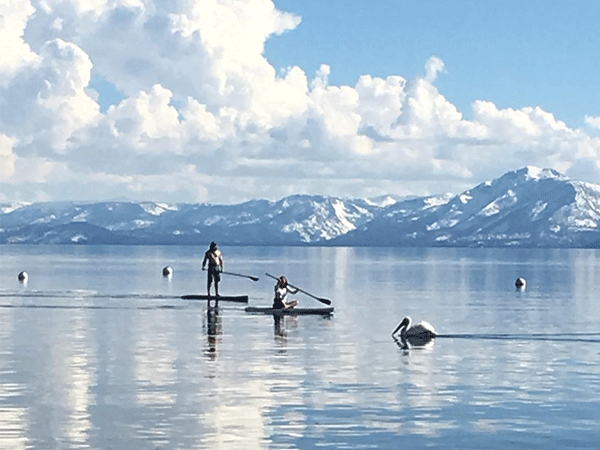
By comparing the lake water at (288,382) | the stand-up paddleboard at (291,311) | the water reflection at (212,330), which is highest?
the stand-up paddleboard at (291,311)

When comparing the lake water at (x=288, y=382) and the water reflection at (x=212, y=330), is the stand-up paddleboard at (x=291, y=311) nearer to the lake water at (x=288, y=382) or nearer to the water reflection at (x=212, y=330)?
the lake water at (x=288, y=382)

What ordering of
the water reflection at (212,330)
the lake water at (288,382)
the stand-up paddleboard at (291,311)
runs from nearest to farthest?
the lake water at (288,382) < the water reflection at (212,330) < the stand-up paddleboard at (291,311)

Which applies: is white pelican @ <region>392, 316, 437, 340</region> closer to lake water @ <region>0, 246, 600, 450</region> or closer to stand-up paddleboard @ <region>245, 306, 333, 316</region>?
lake water @ <region>0, 246, 600, 450</region>

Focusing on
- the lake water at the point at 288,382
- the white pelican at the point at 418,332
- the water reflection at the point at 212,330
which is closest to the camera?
the lake water at the point at 288,382

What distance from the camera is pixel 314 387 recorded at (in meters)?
39.5

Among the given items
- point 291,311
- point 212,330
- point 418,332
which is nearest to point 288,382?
point 418,332

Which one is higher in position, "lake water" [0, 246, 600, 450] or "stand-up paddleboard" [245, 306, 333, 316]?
"stand-up paddleboard" [245, 306, 333, 316]

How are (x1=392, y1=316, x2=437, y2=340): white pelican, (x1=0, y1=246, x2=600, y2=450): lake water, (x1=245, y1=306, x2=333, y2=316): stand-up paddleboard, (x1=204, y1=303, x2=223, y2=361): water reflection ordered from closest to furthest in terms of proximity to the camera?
(x1=0, y1=246, x2=600, y2=450): lake water
(x1=204, y1=303, x2=223, y2=361): water reflection
(x1=392, y1=316, x2=437, y2=340): white pelican
(x1=245, y1=306, x2=333, y2=316): stand-up paddleboard

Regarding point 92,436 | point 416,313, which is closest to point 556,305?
point 416,313

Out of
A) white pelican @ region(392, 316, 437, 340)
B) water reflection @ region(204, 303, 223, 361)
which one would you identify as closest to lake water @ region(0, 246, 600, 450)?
water reflection @ region(204, 303, 223, 361)

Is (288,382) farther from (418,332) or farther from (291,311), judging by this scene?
(291,311)

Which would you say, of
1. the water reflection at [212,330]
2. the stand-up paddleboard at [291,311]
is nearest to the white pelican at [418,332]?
the water reflection at [212,330]

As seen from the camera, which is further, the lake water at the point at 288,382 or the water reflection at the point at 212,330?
the water reflection at the point at 212,330

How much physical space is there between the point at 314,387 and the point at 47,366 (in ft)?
36.0
